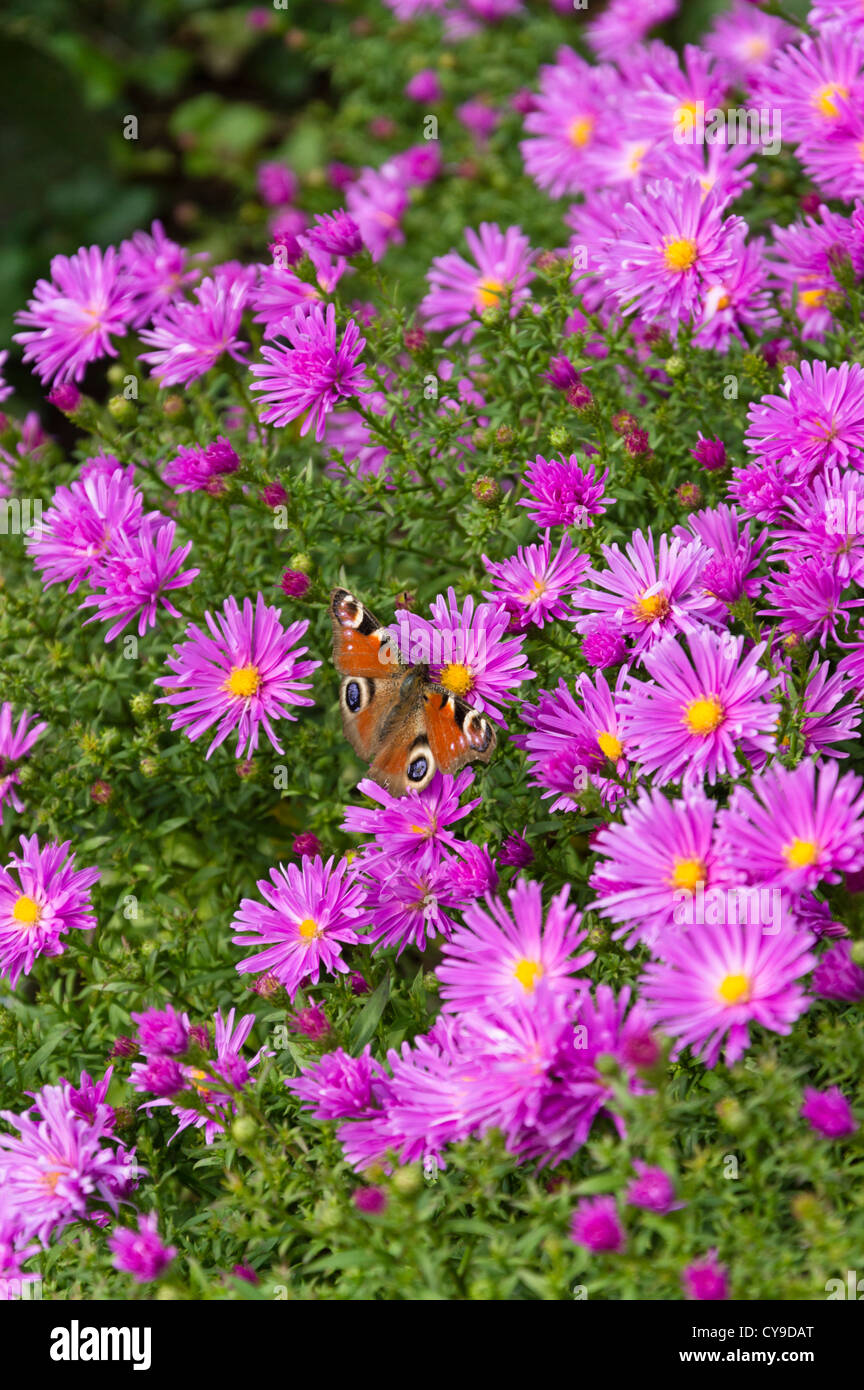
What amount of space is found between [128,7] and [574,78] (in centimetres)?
328

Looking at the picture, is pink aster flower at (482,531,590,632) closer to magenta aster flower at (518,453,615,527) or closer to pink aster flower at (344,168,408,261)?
magenta aster flower at (518,453,615,527)

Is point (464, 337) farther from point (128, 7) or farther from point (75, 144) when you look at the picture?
point (128, 7)

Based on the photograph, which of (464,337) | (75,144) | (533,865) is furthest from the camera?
(75,144)

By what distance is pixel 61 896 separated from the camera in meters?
2.50

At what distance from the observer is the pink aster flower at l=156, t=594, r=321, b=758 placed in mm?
2564

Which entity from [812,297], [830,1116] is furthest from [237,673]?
[812,297]

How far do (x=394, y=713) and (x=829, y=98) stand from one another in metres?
1.83

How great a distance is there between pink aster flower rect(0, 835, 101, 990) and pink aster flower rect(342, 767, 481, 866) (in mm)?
582

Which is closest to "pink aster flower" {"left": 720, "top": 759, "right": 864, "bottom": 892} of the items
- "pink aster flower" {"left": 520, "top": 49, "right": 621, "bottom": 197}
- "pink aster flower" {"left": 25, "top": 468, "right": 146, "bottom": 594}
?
"pink aster flower" {"left": 25, "top": 468, "right": 146, "bottom": 594}

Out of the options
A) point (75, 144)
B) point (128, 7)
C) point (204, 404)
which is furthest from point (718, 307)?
point (128, 7)

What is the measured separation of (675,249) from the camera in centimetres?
269
